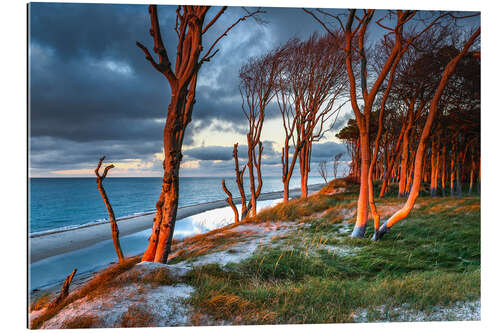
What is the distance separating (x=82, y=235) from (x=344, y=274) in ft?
14.1

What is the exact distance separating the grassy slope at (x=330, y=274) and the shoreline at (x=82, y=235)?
1.98 feet

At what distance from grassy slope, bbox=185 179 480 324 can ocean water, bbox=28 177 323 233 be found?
5.03 feet

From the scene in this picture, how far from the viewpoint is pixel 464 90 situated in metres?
3.54

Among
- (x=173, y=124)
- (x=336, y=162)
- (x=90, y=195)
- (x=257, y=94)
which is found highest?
(x=257, y=94)

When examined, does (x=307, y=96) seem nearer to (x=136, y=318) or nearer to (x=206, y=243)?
(x=206, y=243)

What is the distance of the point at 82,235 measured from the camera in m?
4.57

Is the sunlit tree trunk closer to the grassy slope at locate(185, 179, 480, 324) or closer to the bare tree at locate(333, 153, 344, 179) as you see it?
the grassy slope at locate(185, 179, 480, 324)

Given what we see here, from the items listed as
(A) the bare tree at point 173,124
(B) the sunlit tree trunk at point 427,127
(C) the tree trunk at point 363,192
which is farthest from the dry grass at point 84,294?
(B) the sunlit tree trunk at point 427,127

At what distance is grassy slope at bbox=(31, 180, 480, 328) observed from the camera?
7.39ft

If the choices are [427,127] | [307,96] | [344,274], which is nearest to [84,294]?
[344,274]

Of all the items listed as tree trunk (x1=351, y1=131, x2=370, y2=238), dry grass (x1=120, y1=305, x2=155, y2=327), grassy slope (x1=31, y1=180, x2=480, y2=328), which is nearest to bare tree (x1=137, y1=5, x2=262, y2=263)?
grassy slope (x1=31, y1=180, x2=480, y2=328)

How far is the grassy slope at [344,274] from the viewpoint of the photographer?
2258 mm
